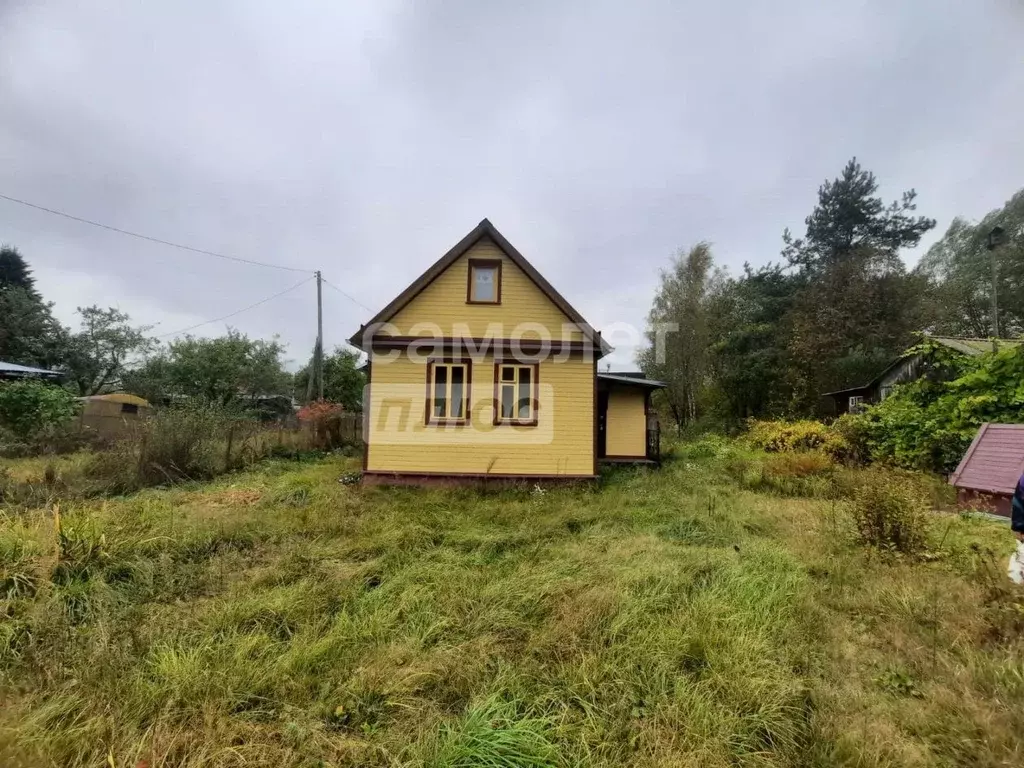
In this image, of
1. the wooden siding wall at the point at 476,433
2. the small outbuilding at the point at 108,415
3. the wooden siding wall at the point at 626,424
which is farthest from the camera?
the small outbuilding at the point at 108,415

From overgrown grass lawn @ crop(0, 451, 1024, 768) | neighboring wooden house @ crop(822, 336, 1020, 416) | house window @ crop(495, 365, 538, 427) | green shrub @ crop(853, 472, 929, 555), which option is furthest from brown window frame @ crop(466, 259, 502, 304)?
neighboring wooden house @ crop(822, 336, 1020, 416)

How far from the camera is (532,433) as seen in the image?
10.7 meters

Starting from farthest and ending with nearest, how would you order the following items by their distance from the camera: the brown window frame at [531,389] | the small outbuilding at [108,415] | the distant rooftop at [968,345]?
the small outbuilding at [108,415], the distant rooftop at [968,345], the brown window frame at [531,389]

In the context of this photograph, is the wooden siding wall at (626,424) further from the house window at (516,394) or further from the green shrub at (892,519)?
the green shrub at (892,519)

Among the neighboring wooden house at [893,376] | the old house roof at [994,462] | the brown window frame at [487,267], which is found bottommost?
the old house roof at [994,462]

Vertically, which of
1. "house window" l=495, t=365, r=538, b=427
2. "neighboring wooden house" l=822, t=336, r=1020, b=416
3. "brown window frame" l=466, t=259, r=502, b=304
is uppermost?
"brown window frame" l=466, t=259, r=502, b=304

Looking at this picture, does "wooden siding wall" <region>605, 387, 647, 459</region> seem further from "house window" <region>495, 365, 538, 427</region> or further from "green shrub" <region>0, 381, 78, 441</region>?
"green shrub" <region>0, 381, 78, 441</region>

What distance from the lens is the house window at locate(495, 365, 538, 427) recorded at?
10758 millimetres

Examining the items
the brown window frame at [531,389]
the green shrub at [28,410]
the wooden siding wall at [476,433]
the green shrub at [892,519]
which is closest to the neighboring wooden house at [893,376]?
the green shrub at [892,519]

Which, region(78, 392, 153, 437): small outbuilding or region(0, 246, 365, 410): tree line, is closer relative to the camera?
region(78, 392, 153, 437): small outbuilding

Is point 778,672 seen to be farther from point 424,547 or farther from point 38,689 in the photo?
point 38,689

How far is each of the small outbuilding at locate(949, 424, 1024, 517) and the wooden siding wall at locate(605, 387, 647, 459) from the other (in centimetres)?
703

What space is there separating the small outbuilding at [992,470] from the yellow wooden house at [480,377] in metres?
6.68

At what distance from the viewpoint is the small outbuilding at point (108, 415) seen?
47.9ft
